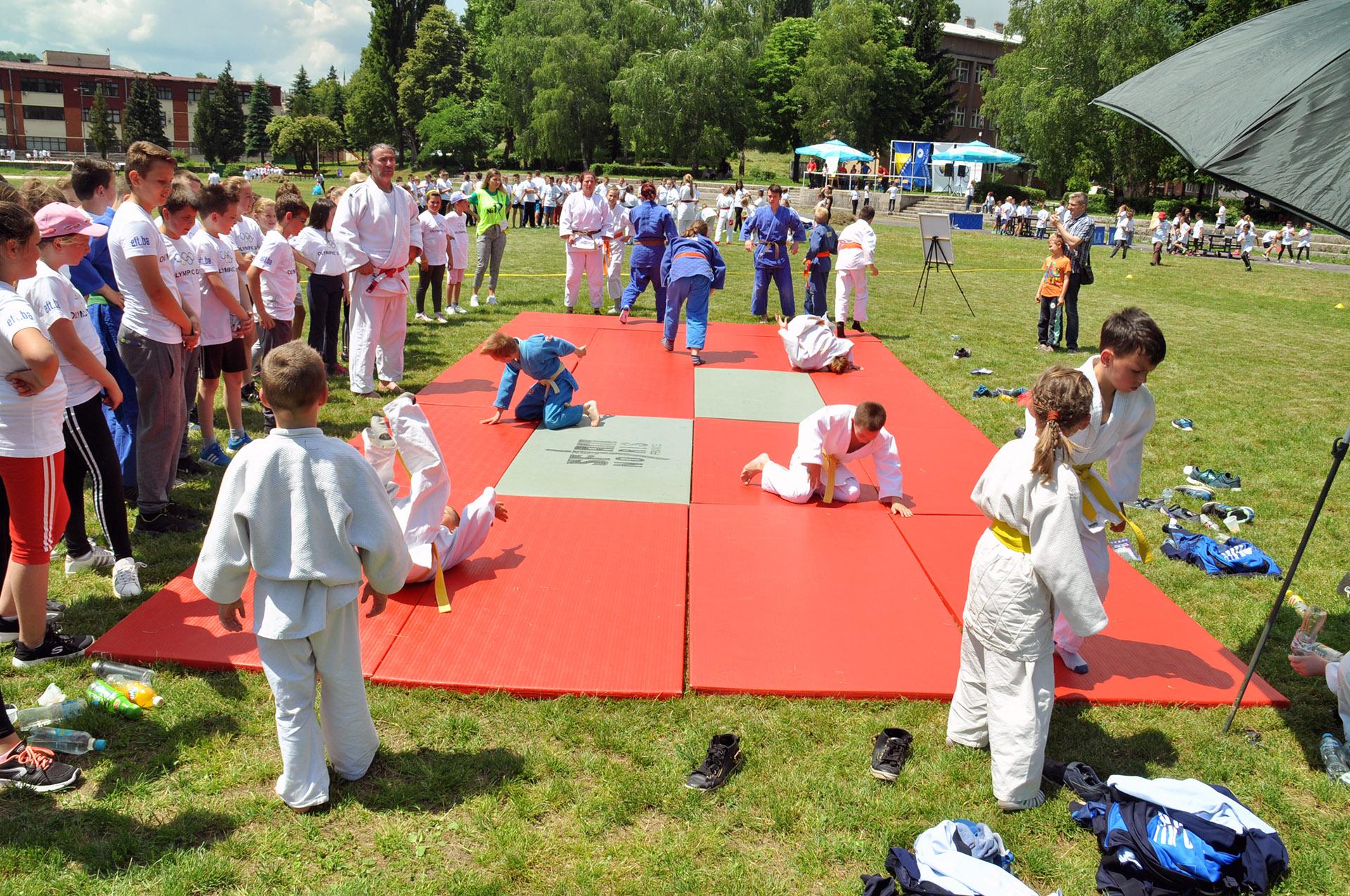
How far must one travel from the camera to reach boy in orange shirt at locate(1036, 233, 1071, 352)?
12188 mm

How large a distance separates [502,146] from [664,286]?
63032mm

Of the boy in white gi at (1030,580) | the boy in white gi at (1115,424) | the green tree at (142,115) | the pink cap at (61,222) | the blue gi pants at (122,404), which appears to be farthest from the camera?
the green tree at (142,115)

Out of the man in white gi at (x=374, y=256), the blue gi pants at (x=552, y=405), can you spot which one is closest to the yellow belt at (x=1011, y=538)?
the blue gi pants at (x=552, y=405)

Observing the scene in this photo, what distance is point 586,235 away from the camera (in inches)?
525

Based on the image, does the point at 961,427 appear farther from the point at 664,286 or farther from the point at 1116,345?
the point at 664,286

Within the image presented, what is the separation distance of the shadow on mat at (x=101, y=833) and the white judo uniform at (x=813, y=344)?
8.46m

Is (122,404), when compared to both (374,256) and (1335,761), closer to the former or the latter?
(374,256)

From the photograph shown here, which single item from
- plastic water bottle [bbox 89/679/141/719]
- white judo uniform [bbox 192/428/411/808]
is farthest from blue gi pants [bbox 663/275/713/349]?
white judo uniform [bbox 192/428/411/808]

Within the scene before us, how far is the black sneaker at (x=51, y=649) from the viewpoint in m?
4.16

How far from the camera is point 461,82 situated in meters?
72.2

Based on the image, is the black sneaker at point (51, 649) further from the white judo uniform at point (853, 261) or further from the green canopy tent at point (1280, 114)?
the white judo uniform at point (853, 261)

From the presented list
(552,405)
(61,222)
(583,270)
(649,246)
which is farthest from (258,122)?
(61,222)

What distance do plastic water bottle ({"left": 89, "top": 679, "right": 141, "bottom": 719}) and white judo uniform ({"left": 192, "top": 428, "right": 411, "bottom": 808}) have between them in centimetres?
102

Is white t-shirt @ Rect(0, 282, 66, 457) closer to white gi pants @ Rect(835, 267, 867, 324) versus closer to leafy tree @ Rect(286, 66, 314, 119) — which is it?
white gi pants @ Rect(835, 267, 867, 324)
